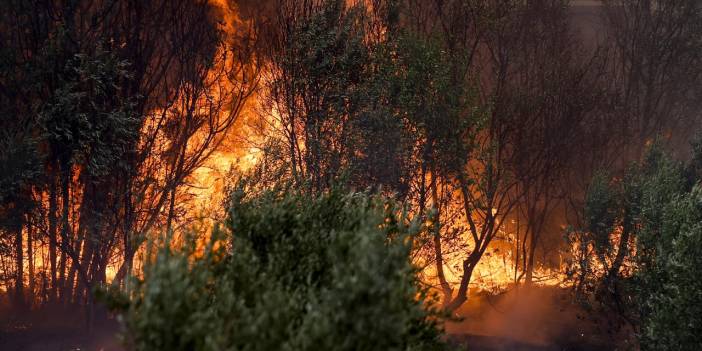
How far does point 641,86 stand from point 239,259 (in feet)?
121

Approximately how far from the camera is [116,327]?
30.2m

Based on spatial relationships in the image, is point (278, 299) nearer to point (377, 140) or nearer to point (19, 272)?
point (377, 140)

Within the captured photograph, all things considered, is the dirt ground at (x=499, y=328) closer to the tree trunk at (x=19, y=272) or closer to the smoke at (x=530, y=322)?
the smoke at (x=530, y=322)

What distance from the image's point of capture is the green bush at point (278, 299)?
8758 millimetres

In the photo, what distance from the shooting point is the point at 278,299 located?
943cm

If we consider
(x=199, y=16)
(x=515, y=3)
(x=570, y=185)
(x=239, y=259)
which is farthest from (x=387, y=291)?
(x=570, y=185)

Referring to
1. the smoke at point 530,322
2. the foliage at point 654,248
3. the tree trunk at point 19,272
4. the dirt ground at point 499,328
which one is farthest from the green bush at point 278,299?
the smoke at point 530,322

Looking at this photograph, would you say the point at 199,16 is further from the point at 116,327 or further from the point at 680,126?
the point at 680,126

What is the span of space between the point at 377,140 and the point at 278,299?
20582mm

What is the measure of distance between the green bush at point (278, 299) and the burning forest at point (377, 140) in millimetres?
2809

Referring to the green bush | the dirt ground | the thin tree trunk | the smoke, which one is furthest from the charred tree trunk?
the green bush

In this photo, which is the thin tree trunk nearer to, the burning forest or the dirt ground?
the burning forest

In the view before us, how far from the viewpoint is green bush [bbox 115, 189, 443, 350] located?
28.7 feet

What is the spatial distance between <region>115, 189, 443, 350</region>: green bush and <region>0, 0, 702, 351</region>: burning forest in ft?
9.22
